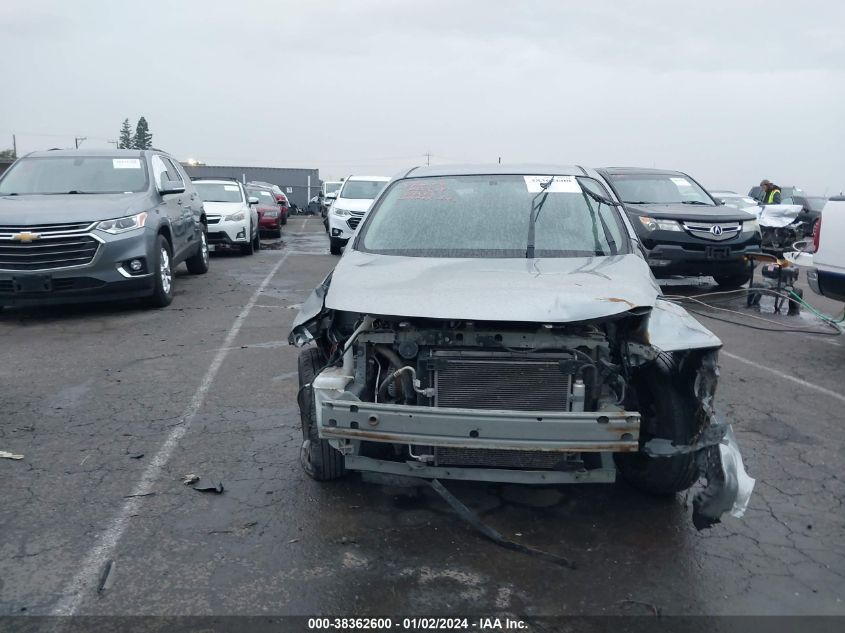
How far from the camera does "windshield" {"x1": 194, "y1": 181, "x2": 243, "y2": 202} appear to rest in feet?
52.5

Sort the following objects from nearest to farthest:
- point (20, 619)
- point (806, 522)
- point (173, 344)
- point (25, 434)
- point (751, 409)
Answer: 1. point (20, 619)
2. point (806, 522)
3. point (25, 434)
4. point (751, 409)
5. point (173, 344)

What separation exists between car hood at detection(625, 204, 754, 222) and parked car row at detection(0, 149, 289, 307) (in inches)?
245

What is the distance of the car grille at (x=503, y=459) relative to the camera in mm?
3523

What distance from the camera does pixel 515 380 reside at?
11.4ft

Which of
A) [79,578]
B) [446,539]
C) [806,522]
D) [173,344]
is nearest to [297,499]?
[446,539]

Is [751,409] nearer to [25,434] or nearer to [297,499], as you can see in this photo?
[297,499]

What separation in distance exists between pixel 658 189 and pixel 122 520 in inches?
405

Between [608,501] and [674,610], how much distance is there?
974 mm

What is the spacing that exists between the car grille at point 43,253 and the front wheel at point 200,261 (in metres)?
3.89

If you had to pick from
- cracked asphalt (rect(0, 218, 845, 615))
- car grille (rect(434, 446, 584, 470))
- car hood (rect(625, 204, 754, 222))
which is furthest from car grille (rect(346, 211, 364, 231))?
car grille (rect(434, 446, 584, 470))

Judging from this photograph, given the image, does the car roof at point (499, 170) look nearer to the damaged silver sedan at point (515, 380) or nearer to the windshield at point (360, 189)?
the damaged silver sedan at point (515, 380)

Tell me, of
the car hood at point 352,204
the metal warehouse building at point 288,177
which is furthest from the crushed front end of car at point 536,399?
the metal warehouse building at point 288,177

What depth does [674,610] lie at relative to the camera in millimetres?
3010

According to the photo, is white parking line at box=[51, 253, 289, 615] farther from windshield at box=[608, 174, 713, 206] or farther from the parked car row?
windshield at box=[608, 174, 713, 206]
